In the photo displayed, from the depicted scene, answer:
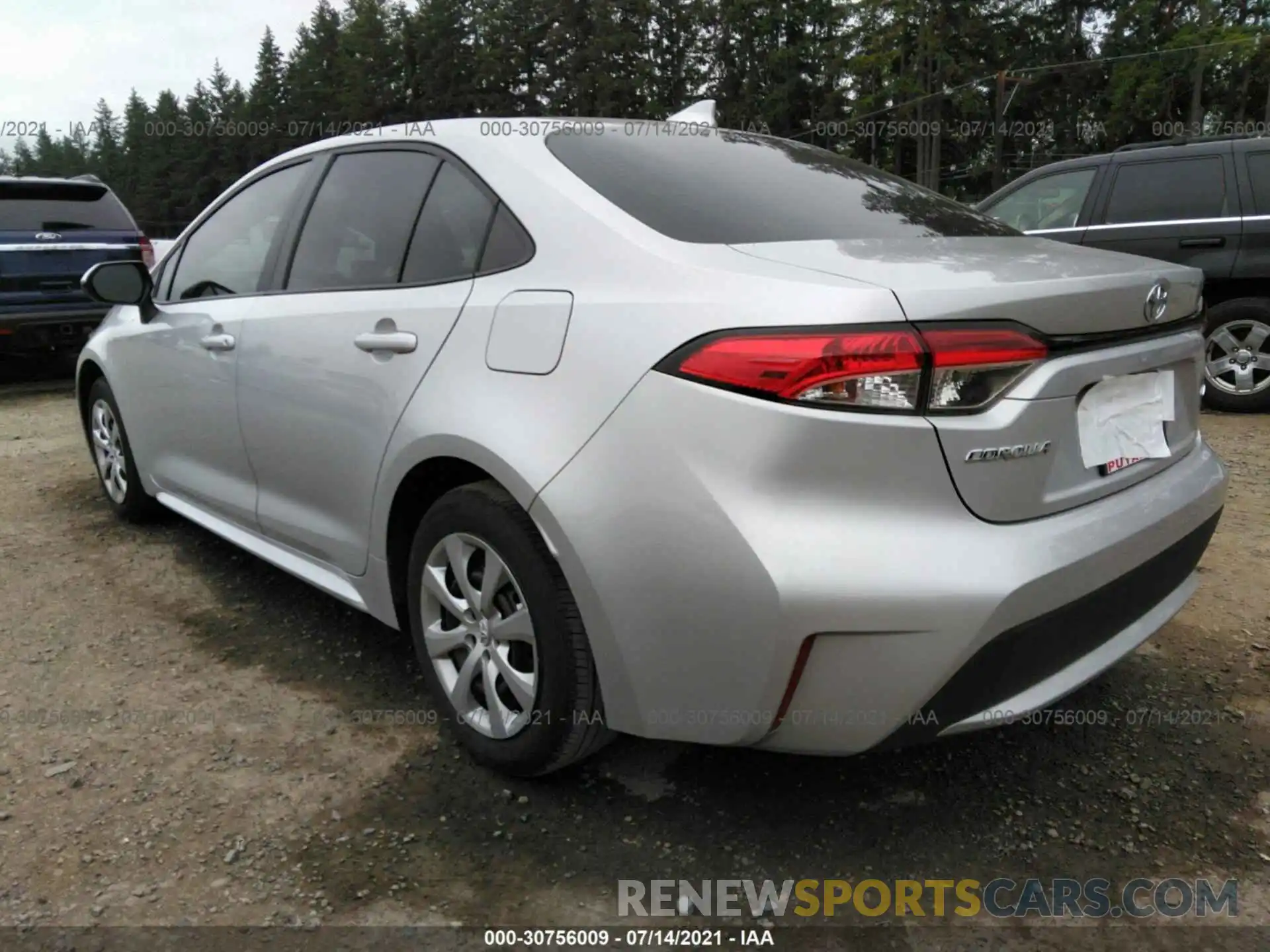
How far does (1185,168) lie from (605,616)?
20.3 ft

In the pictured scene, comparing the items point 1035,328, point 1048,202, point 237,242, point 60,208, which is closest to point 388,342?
point 237,242

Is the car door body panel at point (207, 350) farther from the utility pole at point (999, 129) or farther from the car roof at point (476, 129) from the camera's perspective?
the utility pole at point (999, 129)

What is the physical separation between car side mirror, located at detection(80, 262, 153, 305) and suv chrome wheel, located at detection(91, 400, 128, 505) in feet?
2.44

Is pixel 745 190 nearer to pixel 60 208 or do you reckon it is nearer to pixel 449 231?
pixel 449 231

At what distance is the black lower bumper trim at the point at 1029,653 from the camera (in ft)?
5.60

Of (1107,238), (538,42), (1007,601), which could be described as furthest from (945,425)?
(538,42)

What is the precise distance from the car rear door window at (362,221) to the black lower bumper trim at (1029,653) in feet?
5.44

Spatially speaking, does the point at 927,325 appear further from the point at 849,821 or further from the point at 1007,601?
the point at 849,821

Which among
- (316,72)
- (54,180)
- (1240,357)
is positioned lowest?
(1240,357)

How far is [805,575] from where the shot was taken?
5.34 feet

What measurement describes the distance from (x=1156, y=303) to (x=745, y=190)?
927 millimetres

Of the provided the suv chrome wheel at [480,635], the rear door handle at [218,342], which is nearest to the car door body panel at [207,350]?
the rear door handle at [218,342]

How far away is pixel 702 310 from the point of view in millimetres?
1745

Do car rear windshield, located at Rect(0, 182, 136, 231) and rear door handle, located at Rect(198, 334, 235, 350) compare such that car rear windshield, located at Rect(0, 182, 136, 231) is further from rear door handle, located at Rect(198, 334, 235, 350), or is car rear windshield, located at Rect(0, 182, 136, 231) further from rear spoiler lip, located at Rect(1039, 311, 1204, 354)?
rear spoiler lip, located at Rect(1039, 311, 1204, 354)
